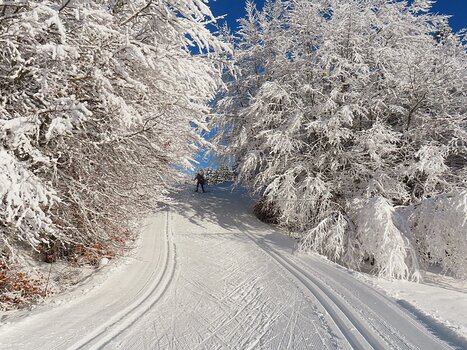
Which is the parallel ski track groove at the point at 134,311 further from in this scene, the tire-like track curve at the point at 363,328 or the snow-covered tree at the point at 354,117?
the snow-covered tree at the point at 354,117

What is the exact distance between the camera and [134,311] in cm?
439

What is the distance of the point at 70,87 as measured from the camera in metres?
4.68

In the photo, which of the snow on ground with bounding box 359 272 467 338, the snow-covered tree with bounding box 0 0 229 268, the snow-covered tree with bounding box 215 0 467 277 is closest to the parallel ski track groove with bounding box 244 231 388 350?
the snow on ground with bounding box 359 272 467 338

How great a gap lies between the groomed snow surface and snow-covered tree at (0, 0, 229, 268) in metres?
1.07

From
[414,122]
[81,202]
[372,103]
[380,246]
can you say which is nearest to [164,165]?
[81,202]

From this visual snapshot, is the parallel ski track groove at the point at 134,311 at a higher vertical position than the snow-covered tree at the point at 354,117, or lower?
lower

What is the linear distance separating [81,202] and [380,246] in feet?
22.3

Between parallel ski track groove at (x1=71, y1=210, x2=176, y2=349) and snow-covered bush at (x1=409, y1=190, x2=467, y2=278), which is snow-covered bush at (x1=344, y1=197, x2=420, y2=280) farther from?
parallel ski track groove at (x1=71, y1=210, x2=176, y2=349)

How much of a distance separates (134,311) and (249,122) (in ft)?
33.2

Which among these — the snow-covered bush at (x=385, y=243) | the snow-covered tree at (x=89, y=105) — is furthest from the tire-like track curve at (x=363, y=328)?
the snow-covered tree at (x=89, y=105)

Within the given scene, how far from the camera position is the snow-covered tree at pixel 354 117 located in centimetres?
963

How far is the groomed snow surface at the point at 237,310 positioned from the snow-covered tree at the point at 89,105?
1070mm

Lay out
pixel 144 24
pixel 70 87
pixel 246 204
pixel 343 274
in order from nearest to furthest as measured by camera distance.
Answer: pixel 70 87 < pixel 144 24 < pixel 343 274 < pixel 246 204

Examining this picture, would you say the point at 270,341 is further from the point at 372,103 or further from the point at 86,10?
the point at 372,103
